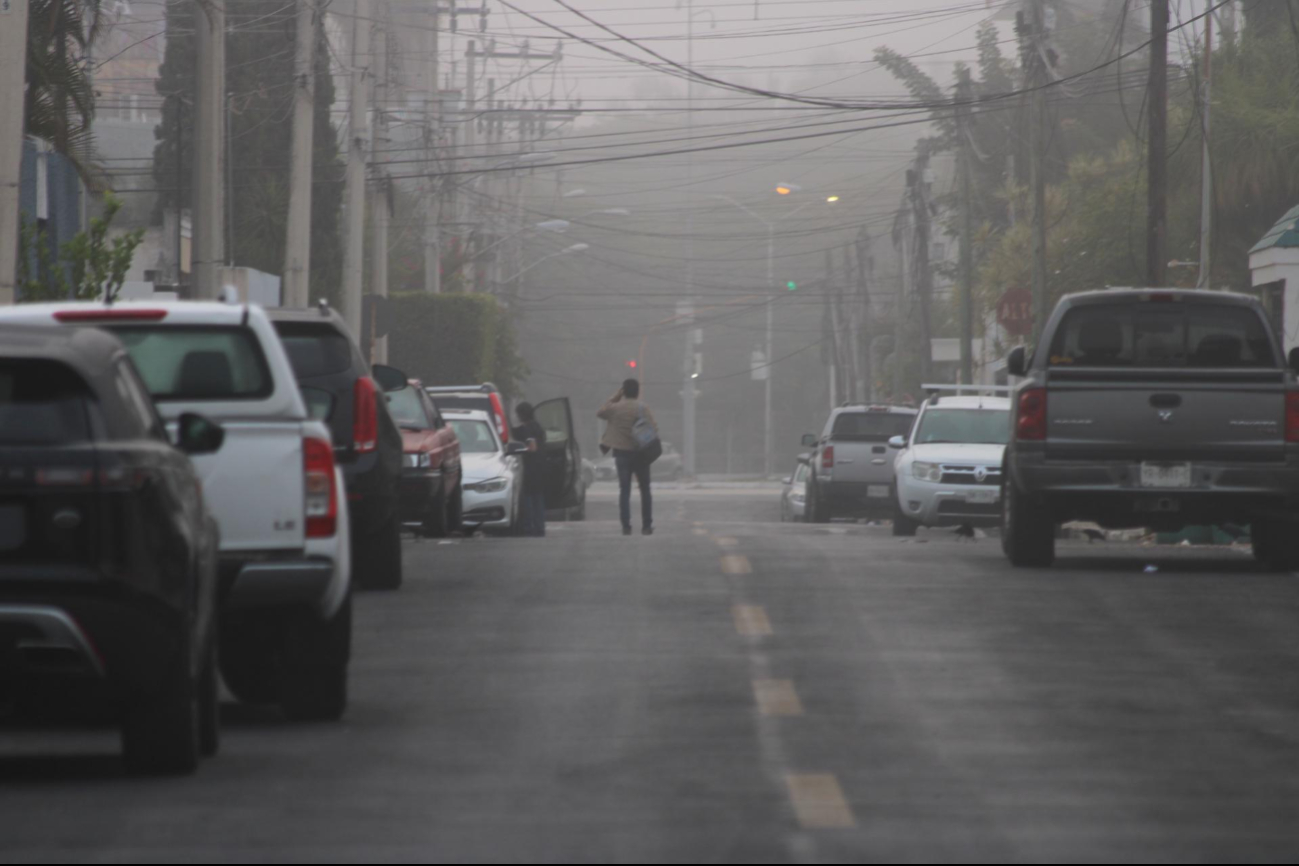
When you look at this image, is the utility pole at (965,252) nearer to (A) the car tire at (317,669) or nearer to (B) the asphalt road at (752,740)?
(B) the asphalt road at (752,740)

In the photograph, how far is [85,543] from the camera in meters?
7.73

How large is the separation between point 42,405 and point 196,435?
1.05 metres

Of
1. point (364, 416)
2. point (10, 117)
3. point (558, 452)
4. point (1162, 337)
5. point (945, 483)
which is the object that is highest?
point (10, 117)

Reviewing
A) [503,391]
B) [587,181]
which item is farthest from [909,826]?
[587,181]

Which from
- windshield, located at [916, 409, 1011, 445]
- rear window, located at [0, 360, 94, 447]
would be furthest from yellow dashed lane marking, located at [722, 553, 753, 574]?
windshield, located at [916, 409, 1011, 445]

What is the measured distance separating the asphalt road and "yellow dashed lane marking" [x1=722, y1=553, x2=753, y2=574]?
37.0 inches

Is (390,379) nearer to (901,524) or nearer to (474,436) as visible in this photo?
(474,436)

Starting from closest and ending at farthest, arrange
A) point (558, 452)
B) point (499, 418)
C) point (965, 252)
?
point (499, 418) < point (558, 452) < point (965, 252)

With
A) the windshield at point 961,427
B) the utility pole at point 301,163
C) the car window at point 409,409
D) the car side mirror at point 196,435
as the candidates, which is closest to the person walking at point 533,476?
the utility pole at point 301,163

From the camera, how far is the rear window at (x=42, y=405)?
7.79 meters

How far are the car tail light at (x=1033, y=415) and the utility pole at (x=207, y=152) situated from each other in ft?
35.5

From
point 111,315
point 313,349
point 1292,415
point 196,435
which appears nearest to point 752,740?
point 196,435

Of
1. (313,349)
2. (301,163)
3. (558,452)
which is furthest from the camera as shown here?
(301,163)

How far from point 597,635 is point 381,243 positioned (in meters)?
32.6
